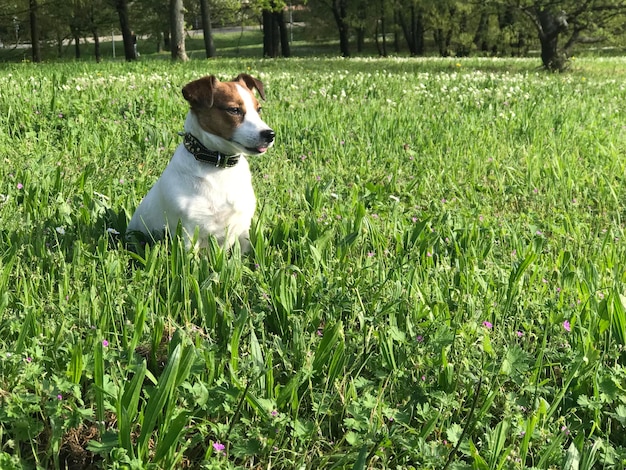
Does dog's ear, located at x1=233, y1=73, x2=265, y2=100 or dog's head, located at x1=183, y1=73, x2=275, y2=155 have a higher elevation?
dog's ear, located at x1=233, y1=73, x2=265, y2=100

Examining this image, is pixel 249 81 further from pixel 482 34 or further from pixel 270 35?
pixel 482 34

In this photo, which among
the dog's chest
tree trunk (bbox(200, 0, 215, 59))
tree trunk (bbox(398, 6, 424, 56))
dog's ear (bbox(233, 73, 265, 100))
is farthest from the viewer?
tree trunk (bbox(398, 6, 424, 56))

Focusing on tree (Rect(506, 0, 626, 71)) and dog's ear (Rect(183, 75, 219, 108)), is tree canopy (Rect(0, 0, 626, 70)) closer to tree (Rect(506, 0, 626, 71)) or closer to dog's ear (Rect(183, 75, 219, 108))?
tree (Rect(506, 0, 626, 71))

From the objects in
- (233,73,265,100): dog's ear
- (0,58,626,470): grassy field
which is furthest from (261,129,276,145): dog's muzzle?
(233,73,265,100): dog's ear

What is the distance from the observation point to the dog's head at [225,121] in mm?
3590

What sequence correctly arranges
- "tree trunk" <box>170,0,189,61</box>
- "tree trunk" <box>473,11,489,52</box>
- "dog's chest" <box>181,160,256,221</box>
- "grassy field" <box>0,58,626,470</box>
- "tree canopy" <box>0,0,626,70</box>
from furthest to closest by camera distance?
"tree trunk" <box>473,11,489,52</box> < "tree canopy" <box>0,0,626,70</box> < "tree trunk" <box>170,0,189,61</box> < "dog's chest" <box>181,160,256,221</box> < "grassy field" <box>0,58,626,470</box>

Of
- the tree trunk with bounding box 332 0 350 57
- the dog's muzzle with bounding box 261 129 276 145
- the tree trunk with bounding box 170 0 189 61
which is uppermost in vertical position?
the tree trunk with bounding box 332 0 350 57

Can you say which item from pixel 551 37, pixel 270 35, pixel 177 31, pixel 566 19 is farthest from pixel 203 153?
pixel 270 35

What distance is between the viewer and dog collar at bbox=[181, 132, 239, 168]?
11.9 ft

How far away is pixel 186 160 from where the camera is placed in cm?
365

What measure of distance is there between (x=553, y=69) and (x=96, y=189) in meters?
17.7

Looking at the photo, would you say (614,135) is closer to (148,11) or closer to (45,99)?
(45,99)

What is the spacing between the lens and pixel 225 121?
11.9ft

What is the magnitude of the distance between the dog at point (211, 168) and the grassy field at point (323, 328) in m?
0.28
